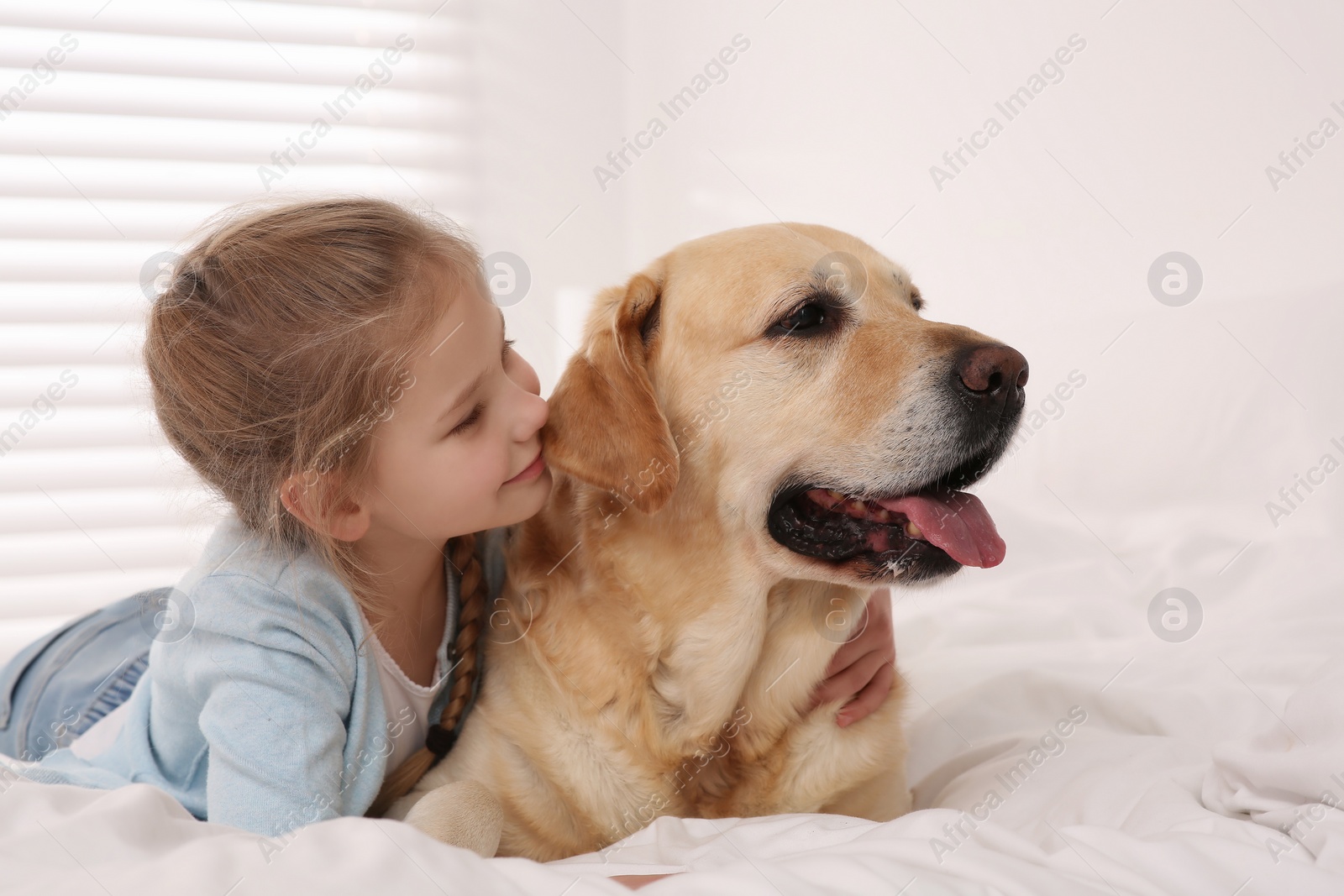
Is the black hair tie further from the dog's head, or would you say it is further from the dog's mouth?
the dog's mouth

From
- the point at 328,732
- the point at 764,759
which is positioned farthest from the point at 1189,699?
the point at 328,732

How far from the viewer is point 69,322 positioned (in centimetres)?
411

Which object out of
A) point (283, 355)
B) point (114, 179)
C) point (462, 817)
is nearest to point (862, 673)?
point (462, 817)

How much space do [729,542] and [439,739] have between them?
0.66m

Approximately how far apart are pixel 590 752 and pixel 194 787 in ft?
2.58

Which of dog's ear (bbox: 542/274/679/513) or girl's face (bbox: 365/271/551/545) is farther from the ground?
dog's ear (bbox: 542/274/679/513)

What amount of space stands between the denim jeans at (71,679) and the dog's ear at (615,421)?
3.81 feet

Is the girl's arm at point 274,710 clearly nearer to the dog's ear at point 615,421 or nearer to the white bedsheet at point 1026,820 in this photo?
the white bedsheet at point 1026,820

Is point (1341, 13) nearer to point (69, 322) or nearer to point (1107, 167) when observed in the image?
point (1107, 167)

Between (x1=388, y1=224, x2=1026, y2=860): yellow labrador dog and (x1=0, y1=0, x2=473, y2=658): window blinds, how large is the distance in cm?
277

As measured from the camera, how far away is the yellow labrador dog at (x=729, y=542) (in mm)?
1672

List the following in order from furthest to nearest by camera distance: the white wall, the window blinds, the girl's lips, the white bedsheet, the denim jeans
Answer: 1. the window blinds
2. the white wall
3. the denim jeans
4. the girl's lips
5. the white bedsheet

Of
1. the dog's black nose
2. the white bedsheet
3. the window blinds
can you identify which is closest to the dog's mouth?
the dog's black nose

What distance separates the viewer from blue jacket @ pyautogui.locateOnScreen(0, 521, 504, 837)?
5.05 ft
